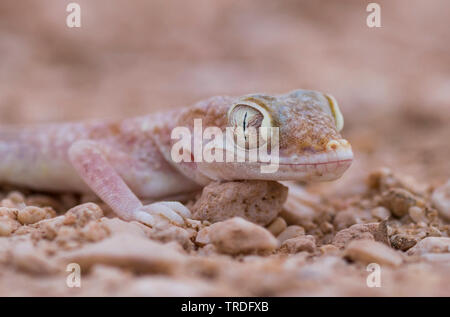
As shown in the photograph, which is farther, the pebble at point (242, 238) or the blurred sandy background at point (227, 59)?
the blurred sandy background at point (227, 59)

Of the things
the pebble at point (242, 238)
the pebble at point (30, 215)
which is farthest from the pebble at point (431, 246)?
the pebble at point (30, 215)

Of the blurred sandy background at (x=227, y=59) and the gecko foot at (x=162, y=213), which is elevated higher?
the blurred sandy background at (x=227, y=59)

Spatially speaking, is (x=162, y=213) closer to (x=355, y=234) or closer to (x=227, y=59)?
(x=355, y=234)

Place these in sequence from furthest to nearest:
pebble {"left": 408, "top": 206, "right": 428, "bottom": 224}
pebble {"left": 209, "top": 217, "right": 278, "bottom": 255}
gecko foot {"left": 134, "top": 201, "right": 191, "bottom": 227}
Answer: pebble {"left": 408, "top": 206, "right": 428, "bottom": 224} → gecko foot {"left": 134, "top": 201, "right": 191, "bottom": 227} → pebble {"left": 209, "top": 217, "right": 278, "bottom": 255}

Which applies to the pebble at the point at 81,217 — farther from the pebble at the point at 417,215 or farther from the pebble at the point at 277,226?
the pebble at the point at 417,215

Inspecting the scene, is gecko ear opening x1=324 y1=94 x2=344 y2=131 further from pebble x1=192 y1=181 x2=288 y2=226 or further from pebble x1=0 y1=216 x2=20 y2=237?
pebble x1=0 y1=216 x2=20 y2=237

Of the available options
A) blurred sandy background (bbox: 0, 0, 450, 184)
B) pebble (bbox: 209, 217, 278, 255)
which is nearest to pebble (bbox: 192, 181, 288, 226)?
pebble (bbox: 209, 217, 278, 255)
